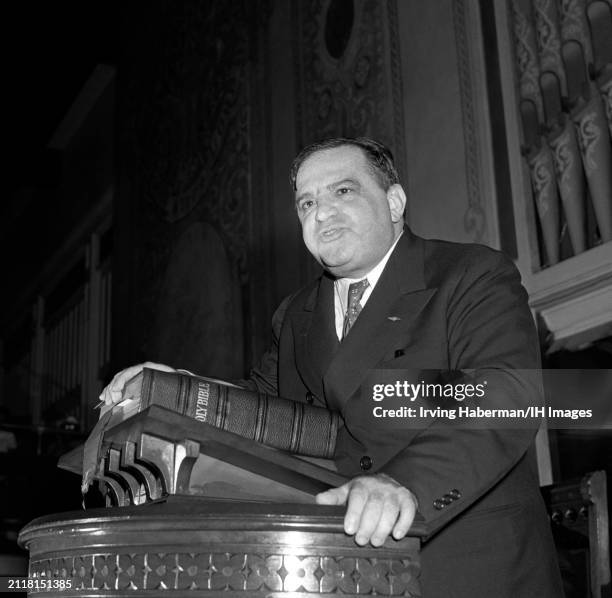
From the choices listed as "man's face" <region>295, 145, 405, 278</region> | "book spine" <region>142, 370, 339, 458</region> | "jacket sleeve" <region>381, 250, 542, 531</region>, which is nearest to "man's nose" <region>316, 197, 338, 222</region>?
"man's face" <region>295, 145, 405, 278</region>

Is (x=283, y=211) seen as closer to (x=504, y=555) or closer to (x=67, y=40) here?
(x=504, y=555)

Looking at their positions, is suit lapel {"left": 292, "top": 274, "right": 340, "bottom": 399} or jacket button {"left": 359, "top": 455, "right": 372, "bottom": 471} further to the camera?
suit lapel {"left": 292, "top": 274, "right": 340, "bottom": 399}

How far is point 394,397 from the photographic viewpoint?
5.30 ft

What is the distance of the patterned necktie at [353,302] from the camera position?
1855 mm

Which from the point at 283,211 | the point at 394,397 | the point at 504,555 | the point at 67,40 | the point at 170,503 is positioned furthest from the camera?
the point at 67,40

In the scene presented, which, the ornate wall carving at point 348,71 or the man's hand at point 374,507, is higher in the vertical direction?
the ornate wall carving at point 348,71

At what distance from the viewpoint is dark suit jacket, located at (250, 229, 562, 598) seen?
4.42 ft

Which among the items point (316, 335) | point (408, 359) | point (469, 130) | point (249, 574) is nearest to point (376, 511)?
point (249, 574)

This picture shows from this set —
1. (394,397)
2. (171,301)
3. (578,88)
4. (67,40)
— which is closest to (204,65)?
(171,301)

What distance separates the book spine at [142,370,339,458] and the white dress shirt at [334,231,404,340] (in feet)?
1.14

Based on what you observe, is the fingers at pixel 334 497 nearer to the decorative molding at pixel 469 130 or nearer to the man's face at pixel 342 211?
the man's face at pixel 342 211

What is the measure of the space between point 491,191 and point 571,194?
1.56 ft

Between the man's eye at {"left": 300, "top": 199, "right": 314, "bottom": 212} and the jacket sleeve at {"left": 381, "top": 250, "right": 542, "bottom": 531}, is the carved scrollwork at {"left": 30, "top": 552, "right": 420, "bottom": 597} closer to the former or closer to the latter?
the jacket sleeve at {"left": 381, "top": 250, "right": 542, "bottom": 531}

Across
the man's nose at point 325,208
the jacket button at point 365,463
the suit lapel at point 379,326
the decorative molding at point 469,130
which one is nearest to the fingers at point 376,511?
the jacket button at point 365,463
